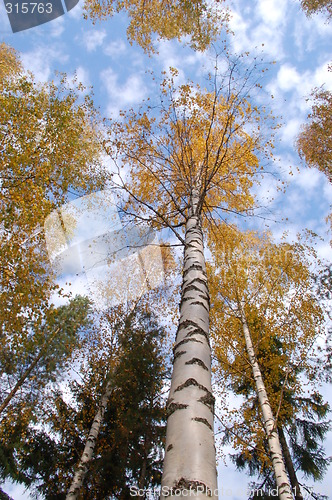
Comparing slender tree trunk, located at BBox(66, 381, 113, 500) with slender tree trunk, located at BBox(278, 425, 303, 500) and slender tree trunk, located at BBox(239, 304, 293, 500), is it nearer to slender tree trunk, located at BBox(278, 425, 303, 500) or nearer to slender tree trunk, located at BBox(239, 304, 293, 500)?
slender tree trunk, located at BBox(239, 304, 293, 500)

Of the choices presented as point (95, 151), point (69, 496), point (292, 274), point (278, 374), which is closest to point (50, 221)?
point (95, 151)

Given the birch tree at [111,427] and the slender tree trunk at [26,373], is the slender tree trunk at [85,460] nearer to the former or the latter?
the birch tree at [111,427]

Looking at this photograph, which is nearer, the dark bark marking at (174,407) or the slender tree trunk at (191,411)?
the slender tree trunk at (191,411)

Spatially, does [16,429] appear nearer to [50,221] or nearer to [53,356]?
[53,356]

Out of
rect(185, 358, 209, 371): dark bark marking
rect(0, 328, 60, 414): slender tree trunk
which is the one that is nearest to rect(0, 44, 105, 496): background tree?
rect(0, 328, 60, 414): slender tree trunk

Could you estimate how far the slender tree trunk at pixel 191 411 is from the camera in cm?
140

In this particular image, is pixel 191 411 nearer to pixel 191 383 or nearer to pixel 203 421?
pixel 203 421

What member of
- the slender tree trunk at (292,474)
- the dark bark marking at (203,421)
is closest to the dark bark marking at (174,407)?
the dark bark marking at (203,421)

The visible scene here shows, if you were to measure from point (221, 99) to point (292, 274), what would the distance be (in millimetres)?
5097

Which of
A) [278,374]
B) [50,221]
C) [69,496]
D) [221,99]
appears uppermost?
[221,99]

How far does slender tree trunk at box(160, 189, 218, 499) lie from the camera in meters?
1.40

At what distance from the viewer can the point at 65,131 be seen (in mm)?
7164

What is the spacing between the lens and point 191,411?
1.71 meters

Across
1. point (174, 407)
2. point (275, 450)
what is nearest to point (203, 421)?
point (174, 407)
